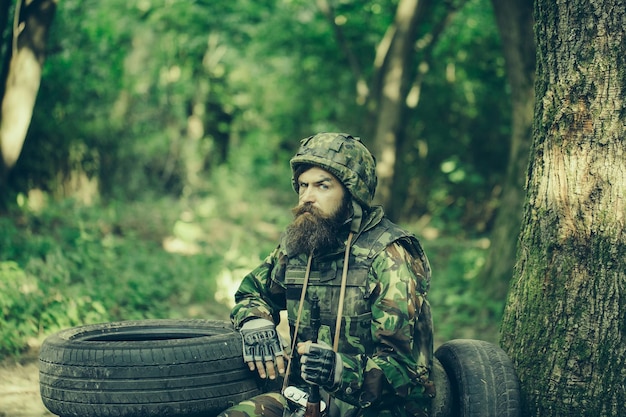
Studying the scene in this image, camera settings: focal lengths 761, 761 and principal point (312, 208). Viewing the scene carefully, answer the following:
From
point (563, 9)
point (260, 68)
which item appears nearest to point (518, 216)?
point (563, 9)

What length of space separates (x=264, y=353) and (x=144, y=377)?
25.6 inches

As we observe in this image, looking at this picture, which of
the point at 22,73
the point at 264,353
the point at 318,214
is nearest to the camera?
the point at 264,353

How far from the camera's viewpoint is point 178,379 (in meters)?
4.01

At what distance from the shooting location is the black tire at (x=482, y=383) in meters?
4.02

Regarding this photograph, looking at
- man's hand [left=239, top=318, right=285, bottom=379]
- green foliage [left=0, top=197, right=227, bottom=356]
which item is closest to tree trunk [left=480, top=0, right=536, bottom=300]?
green foliage [left=0, top=197, right=227, bottom=356]

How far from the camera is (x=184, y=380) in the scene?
4.02 meters

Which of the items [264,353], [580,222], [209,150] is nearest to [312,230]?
[264,353]

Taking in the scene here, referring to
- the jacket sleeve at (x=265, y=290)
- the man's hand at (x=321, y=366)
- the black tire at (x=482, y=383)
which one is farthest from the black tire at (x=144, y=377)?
the black tire at (x=482, y=383)

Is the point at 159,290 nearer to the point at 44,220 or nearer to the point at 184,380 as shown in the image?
the point at 44,220

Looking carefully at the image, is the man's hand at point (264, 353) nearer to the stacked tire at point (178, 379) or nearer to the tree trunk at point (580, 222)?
the stacked tire at point (178, 379)

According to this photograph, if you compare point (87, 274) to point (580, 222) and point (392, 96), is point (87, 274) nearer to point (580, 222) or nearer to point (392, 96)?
point (580, 222)

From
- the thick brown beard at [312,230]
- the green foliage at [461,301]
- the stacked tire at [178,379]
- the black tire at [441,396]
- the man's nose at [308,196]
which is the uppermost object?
the man's nose at [308,196]

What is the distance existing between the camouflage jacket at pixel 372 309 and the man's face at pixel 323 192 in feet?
0.67

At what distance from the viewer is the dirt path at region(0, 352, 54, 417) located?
17.3 ft
